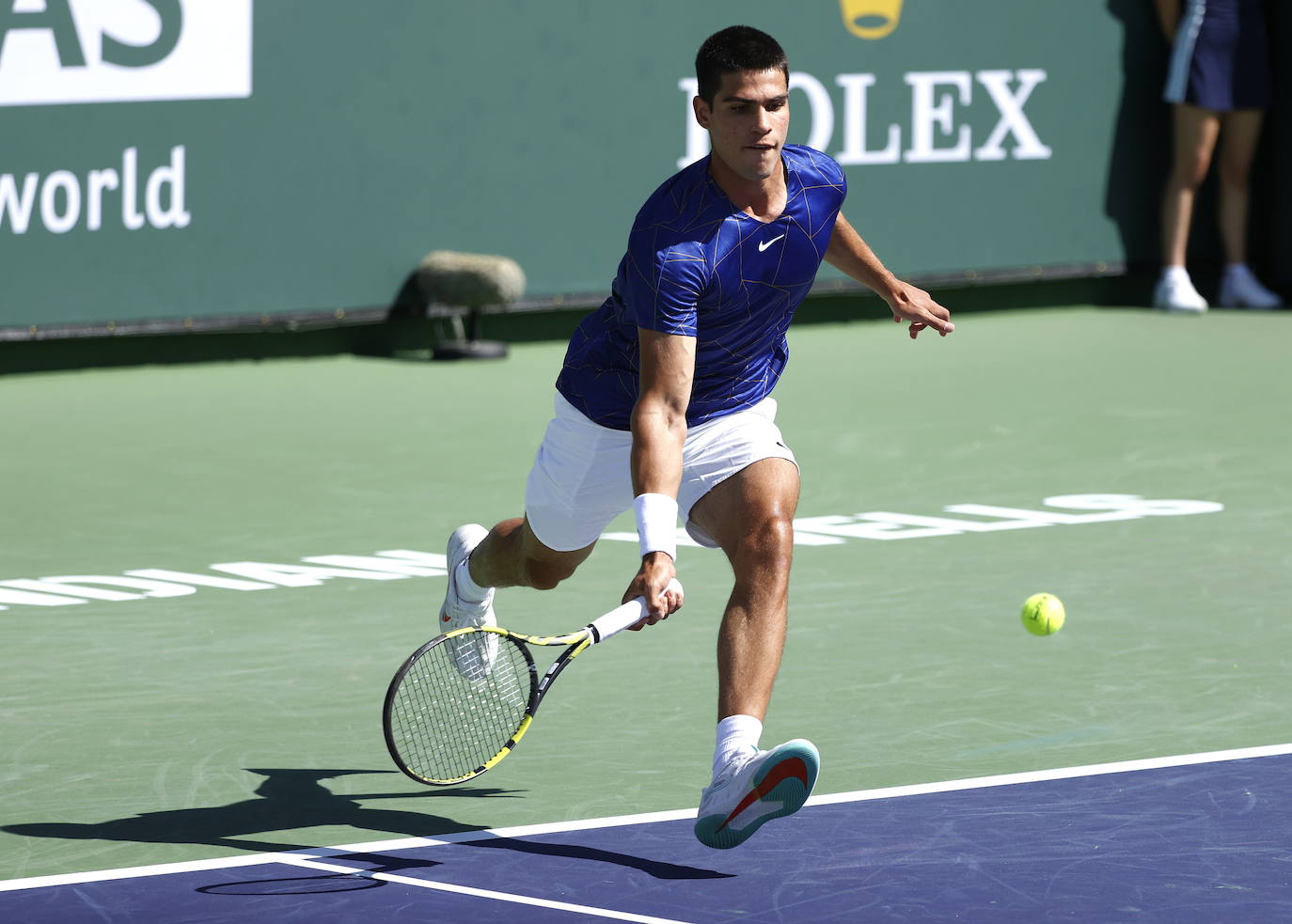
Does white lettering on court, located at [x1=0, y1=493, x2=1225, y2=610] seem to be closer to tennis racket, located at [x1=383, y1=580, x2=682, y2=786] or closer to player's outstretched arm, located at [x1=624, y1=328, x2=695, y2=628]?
tennis racket, located at [x1=383, y1=580, x2=682, y2=786]

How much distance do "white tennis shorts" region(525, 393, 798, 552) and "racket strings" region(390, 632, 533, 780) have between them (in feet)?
2.18

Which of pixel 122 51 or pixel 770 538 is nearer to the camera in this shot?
pixel 770 538

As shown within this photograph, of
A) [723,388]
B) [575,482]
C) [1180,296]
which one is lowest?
[1180,296]

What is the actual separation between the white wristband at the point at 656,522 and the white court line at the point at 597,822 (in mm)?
683

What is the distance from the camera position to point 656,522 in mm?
5473

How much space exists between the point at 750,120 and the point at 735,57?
0.15 meters

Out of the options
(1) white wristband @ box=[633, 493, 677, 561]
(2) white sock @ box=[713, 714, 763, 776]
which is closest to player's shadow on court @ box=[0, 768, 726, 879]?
(2) white sock @ box=[713, 714, 763, 776]

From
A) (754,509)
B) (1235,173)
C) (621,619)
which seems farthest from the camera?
(1235,173)

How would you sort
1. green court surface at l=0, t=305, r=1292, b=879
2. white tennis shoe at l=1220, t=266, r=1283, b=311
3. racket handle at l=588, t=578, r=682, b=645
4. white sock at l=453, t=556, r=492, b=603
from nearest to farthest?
racket handle at l=588, t=578, r=682, b=645
green court surface at l=0, t=305, r=1292, b=879
white sock at l=453, t=556, r=492, b=603
white tennis shoe at l=1220, t=266, r=1283, b=311

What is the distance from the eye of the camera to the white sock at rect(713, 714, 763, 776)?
531cm

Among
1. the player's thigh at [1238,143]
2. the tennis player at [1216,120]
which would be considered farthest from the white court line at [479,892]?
the player's thigh at [1238,143]

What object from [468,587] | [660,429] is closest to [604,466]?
[660,429]

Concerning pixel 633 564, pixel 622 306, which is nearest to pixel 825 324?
pixel 633 564

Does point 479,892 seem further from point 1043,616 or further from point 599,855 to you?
point 1043,616
